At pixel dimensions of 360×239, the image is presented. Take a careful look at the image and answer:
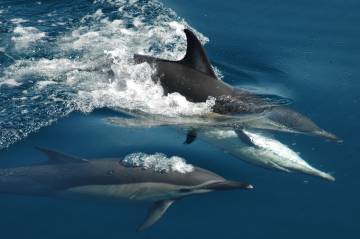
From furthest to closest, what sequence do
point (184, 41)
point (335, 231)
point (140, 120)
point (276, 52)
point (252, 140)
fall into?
point (184, 41)
point (276, 52)
point (140, 120)
point (252, 140)
point (335, 231)

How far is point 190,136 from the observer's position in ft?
35.7

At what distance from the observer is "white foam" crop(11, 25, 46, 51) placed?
1478cm

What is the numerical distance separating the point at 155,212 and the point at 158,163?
44.7 inches

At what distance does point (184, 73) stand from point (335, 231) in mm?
5003

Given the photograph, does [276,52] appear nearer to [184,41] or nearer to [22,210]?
[184,41]

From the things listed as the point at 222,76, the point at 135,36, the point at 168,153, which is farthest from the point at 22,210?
the point at 135,36

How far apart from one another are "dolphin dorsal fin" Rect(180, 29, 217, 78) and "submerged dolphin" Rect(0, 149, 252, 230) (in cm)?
330

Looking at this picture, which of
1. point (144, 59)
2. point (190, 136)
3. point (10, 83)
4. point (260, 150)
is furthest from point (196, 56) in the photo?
point (10, 83)

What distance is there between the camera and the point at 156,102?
1234 centimetres

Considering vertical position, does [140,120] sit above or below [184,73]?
below

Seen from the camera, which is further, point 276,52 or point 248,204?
point 276,52

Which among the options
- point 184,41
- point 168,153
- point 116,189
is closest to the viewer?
point 116,189

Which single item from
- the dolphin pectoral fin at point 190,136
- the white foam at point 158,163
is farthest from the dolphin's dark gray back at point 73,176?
the dolphin pectoral fin at point 190,136

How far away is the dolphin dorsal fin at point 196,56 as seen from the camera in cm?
1166
